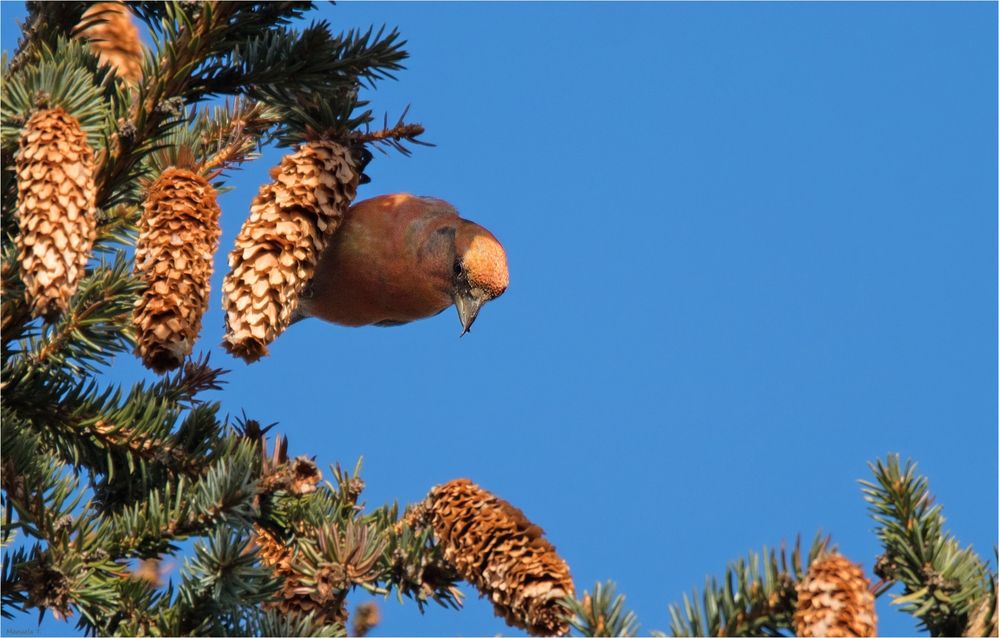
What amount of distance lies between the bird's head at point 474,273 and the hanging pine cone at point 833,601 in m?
2.70

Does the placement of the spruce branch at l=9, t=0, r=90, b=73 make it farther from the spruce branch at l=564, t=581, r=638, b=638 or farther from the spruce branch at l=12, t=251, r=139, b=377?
the spruce branch at l=564, t=581, r=638, b=638

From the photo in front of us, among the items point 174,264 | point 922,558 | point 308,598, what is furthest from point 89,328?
point 922,558

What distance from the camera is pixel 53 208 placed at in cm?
256

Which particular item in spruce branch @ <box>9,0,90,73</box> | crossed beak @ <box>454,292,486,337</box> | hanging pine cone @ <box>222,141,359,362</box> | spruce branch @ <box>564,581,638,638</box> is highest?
crossed beak @ <box>454,292,486,337</box>

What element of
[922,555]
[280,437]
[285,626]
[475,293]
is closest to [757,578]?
[922,555]

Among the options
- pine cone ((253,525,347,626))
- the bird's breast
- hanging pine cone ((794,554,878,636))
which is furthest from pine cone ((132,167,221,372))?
the bird's breast

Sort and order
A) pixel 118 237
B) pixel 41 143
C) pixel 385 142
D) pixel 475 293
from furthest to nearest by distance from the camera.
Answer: pixel 475 293 < pixel 118 237 < pixel 385 142 < pixel 41 143

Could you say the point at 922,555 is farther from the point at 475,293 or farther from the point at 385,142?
the point at 475,293

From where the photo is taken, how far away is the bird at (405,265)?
482 cm

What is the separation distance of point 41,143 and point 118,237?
1175 millimetres

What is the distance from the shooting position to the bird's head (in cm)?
492

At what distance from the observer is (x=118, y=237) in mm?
3844

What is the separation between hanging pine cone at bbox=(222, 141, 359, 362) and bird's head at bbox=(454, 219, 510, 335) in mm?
1329

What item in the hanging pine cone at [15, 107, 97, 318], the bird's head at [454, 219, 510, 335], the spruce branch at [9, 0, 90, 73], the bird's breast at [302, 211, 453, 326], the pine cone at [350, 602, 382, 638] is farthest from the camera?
the bird's head at [454, 219, 510, 335]
